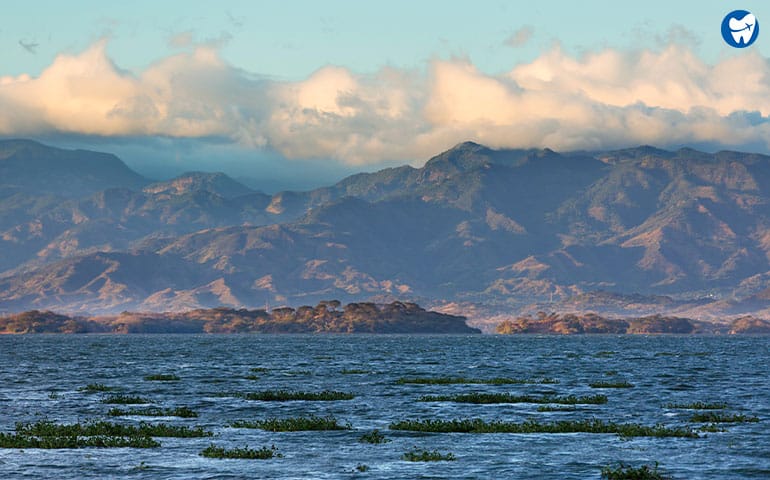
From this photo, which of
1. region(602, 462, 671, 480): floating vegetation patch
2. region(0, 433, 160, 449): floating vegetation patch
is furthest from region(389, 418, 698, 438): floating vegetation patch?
region(0, 433, 160, 449): floating vegetation patch

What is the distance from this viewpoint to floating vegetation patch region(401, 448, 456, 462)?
55.3 metres

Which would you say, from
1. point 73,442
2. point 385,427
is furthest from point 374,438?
point 73,442

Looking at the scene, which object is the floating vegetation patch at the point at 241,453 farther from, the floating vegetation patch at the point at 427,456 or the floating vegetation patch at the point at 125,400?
the floating vegetation patch at the point at 125,400

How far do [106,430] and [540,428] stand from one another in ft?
88.9

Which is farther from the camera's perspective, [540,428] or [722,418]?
[722,418]

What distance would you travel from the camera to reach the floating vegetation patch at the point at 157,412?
7550cm

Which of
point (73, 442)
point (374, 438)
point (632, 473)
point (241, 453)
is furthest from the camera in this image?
point (374, 438)

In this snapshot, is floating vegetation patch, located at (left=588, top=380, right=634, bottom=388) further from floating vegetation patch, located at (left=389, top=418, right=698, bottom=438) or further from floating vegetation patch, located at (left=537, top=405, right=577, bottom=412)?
floating vegetation patch, located at (left=389, top=418, right=698, bottom=438)

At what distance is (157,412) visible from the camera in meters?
77.3

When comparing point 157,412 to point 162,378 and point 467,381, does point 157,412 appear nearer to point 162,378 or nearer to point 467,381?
point 162,378

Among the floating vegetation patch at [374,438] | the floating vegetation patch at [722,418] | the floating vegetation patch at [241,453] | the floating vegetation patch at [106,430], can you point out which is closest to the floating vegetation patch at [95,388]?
the floating vegetation patch at [106,430]

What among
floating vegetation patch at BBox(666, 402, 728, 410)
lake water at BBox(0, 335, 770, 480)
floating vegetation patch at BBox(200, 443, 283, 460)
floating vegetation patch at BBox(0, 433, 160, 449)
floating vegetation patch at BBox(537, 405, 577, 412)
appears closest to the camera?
lake water at BBox(0, 335, 770, 480)

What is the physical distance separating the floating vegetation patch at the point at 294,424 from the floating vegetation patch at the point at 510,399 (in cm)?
2023

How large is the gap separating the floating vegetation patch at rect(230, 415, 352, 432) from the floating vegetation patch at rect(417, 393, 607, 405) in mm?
20231
